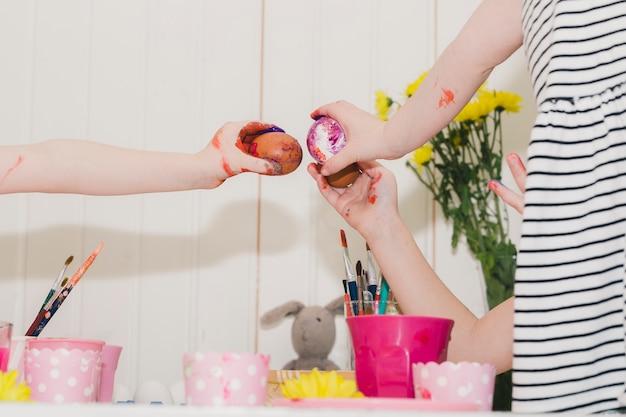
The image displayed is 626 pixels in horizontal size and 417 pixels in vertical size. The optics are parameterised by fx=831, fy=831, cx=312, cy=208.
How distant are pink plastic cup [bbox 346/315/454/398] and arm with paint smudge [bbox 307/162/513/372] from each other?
234mm

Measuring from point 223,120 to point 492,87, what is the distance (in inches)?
17.8

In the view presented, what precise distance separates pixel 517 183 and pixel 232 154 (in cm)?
34

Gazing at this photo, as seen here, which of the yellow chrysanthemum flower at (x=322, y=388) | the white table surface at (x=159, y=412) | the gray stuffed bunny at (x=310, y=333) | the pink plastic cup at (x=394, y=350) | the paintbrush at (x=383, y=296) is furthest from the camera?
the gray stuffed bunny at (x=310, y=333)

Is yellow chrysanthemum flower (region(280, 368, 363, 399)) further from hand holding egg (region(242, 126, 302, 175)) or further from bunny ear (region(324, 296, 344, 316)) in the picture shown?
bunny ear (region(324, 296, 344, 316))

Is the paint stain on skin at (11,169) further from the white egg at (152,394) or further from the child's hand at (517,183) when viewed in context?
the child's hand at (517,183)

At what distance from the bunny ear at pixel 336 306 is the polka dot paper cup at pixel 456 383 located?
67 cm

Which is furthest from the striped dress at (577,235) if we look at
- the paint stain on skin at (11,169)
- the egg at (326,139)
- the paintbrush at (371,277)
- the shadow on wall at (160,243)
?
the shadow on wall at (160,243)

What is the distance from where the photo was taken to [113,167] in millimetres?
961

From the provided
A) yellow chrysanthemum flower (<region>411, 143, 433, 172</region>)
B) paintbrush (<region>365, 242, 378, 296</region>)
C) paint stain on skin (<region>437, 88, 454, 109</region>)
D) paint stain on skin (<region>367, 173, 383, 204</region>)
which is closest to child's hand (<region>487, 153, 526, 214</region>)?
paint stain on skin (<region>437, 88, 454, 109</region>)

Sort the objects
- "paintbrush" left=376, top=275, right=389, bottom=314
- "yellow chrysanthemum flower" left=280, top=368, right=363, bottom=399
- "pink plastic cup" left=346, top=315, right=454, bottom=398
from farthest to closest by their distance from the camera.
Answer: "paintbrush" left=376, top=275, right=389, bottom=314
"pink plastic cup" left=346, top=315, right=454, bottom=398
"yellow chrysanthemum flower" left=280, top=368, right=363, bottom=399

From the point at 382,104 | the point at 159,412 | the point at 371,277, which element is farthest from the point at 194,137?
the point at 159,412

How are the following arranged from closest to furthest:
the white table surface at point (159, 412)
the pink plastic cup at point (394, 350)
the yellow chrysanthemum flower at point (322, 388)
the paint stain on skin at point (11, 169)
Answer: the white table surface at point (159, 412)
the yellow chrysanthemum flower at point (322, 388)
the pink plastic cup at point (394, 350)
the paint stain on skin at point (11, 169)

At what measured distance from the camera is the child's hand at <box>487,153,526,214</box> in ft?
2.69

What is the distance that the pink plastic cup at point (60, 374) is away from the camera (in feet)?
2.11
